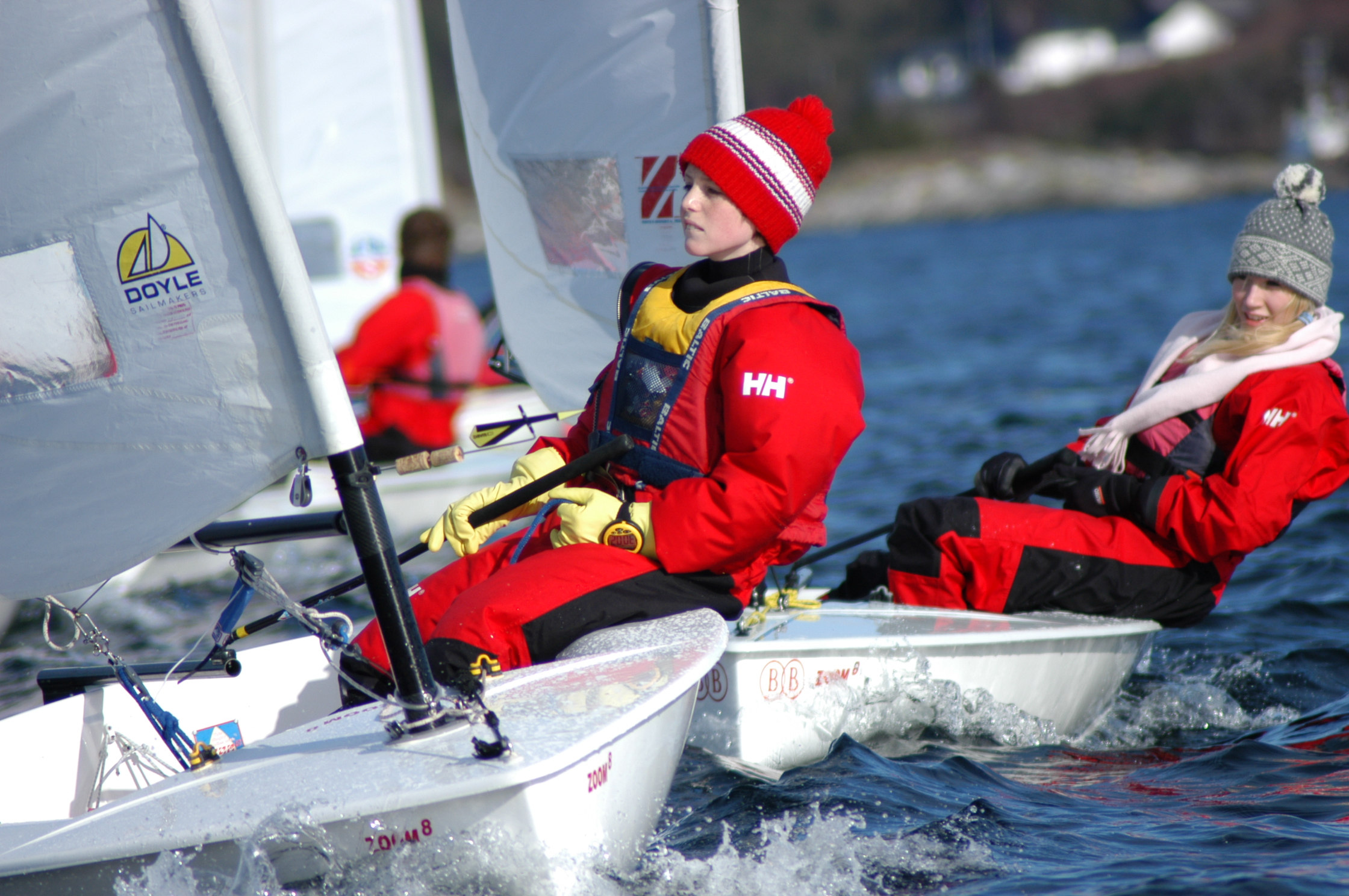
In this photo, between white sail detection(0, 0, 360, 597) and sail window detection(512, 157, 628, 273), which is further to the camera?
sail window detection(512, 157, 628, 273)

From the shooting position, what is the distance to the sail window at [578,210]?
342 centimetres

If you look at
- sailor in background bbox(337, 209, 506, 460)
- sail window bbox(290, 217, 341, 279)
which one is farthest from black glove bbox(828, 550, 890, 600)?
sail window bbox(290, 217, 341, 279)

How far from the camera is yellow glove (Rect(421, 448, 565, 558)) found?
7.61ft

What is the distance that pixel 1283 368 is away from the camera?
9.52 feet

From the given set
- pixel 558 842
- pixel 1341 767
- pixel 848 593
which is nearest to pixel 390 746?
pixel 558 842

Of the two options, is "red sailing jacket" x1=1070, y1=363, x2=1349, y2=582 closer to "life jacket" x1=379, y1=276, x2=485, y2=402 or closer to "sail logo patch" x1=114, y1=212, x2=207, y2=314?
"sail logo patch" x1=114, y1=212, x2=207, y2=314

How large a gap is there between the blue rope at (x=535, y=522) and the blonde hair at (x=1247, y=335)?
1.71m

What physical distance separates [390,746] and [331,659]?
16cm

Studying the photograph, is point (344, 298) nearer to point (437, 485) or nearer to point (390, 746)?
point (437, 485)

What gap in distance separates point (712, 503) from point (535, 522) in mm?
386

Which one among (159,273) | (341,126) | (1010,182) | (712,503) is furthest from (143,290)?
(1010,182)

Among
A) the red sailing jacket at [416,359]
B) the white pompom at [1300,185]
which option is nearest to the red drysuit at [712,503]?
the white pompom at [1300,185]

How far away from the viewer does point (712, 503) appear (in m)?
2.13

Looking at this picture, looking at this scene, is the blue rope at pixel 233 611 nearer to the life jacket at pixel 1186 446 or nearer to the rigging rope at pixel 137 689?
the rigging rope at pixel 137 689
